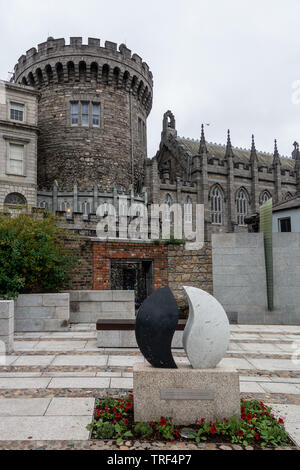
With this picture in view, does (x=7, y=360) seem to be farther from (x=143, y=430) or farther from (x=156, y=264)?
(x=156, y=264)

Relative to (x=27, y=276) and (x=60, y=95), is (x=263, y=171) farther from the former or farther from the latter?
(x=27, y=276)

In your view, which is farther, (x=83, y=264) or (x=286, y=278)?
(x=83, y=264)

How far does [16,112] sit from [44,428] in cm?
2687

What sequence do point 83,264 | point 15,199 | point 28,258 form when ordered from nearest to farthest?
1. point 28,258
2. point 83,264
3. point 15,199

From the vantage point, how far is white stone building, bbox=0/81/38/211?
1029 inches

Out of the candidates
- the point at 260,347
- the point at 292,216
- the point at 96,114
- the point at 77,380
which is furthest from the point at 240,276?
the point at 96,114

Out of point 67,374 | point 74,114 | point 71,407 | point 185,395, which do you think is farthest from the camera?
point 74,114

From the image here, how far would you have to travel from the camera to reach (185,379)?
15.5 feet

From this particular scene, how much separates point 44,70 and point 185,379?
34366 millimetres

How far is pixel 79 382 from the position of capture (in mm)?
6191

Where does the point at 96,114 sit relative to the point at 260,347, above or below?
above

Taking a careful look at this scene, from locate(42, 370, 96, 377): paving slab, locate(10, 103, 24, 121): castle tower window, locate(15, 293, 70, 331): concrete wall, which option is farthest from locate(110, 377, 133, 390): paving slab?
locate(10, 103, 24, 121): castle tower window

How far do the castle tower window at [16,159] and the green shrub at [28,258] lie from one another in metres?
16.3

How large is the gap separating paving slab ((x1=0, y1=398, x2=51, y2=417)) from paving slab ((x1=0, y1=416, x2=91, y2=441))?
6.1 inches
